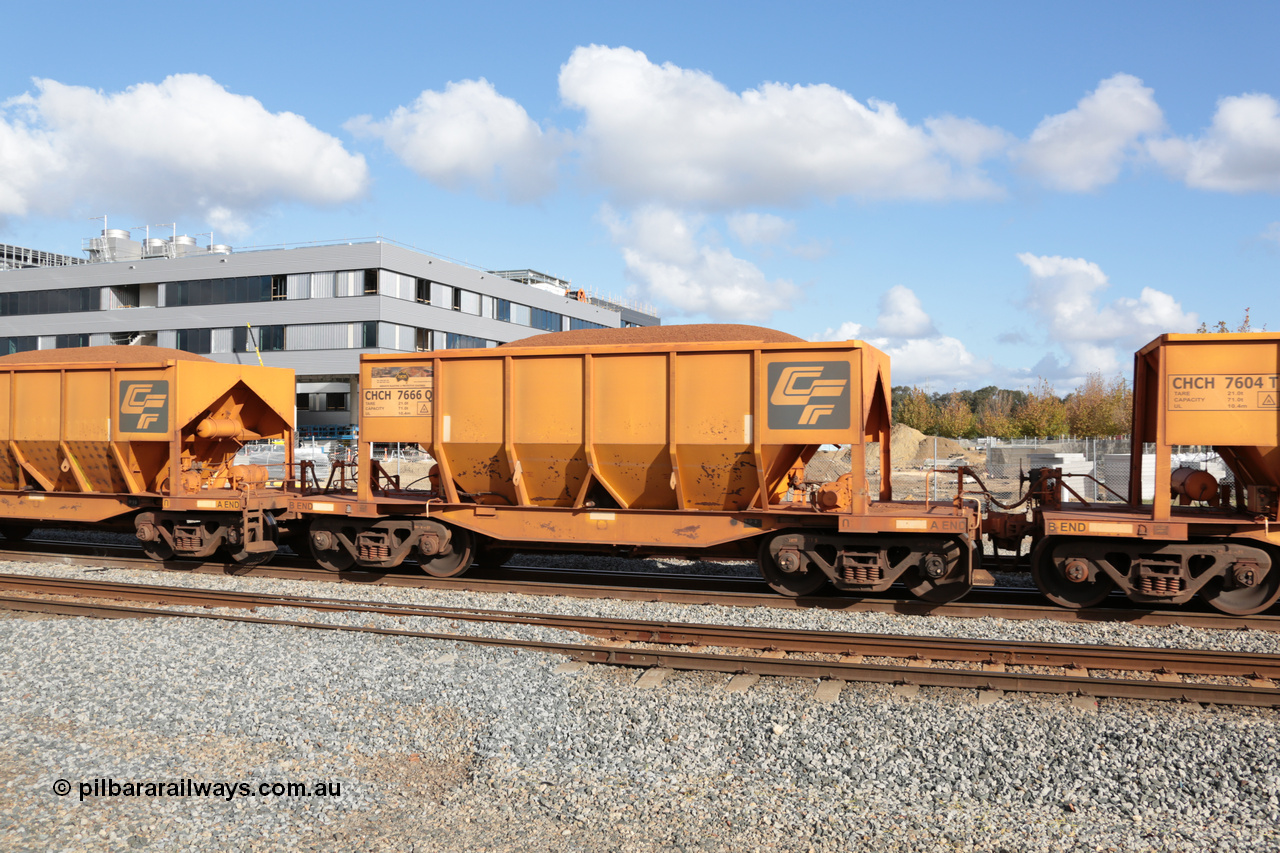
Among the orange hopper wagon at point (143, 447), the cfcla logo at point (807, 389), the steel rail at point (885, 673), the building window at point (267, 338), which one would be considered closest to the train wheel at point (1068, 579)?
the steel rail at point (885, 673)

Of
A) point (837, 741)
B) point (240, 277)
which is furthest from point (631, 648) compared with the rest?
point (240, 277)

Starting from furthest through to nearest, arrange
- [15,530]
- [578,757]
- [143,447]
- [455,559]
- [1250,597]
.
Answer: [15,530] → [143,447] → [455,559] → [1250,597] → [578,757]

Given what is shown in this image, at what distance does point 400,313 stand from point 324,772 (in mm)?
45807

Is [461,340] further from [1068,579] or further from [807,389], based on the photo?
[1068,579]

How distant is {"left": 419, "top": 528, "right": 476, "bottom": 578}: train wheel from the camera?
39.3 feet

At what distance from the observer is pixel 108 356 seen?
14.3 m

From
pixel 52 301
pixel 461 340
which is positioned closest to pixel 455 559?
pixel 461 340

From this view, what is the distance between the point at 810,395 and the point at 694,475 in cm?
183

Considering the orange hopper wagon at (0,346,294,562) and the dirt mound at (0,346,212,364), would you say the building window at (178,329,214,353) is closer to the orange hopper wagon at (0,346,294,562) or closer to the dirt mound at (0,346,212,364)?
the dirt mound at (0,346,212,364)

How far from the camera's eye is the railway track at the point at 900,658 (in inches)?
282

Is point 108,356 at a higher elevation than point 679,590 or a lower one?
higher

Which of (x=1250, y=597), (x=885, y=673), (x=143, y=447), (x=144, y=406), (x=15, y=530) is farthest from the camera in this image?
(x=15, y=530)

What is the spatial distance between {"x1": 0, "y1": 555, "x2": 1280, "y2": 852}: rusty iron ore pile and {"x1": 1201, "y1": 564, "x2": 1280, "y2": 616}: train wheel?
0.95 metres

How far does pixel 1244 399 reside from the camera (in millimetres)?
9328
